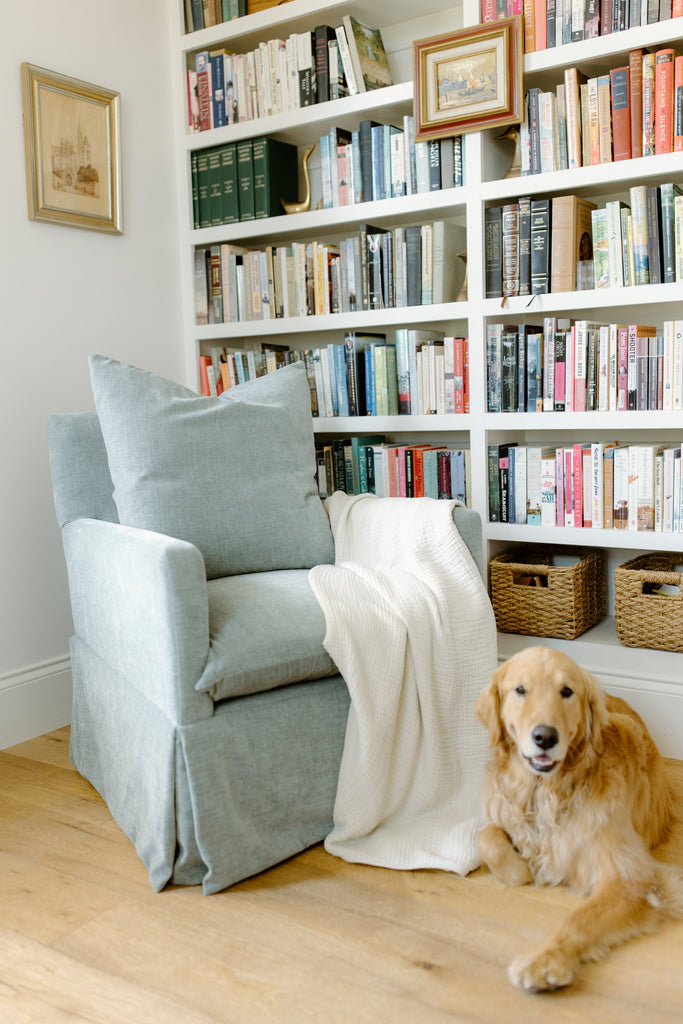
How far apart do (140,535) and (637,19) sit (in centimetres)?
174

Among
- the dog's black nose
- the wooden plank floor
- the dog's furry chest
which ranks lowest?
the wooden plank floor

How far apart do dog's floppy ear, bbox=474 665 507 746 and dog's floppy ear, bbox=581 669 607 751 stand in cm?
15

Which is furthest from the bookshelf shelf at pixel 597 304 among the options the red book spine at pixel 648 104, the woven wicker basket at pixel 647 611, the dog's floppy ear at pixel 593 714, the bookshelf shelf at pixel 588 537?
the dog's floppy ear at pixel 593 714

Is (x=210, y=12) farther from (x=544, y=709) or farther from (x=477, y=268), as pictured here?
(x=544, y=709)

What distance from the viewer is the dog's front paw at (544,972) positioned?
4.44ft

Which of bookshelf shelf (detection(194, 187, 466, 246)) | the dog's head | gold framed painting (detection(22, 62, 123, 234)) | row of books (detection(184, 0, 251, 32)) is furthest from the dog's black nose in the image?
row of books (detection(184, 0, 251, 32))

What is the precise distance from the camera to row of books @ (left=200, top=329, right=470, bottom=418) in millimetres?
2623

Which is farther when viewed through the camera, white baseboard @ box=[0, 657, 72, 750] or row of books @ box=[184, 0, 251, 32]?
row of books @ box=[184, 0, 251, 32]

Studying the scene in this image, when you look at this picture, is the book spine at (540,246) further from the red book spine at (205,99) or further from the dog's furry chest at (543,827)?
the dog's furry chest at (543,827)

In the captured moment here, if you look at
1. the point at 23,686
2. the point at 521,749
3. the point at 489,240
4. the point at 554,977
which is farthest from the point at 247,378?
the point at 554,977

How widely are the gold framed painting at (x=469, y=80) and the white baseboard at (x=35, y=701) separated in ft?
6.03

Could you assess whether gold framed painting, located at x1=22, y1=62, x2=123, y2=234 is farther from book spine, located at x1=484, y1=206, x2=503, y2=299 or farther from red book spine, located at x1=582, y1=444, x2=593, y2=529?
red book spine, located at x1=582, y1=444, x2=593, y2=529

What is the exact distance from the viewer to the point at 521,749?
155cm

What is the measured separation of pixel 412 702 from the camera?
6.08 feet
